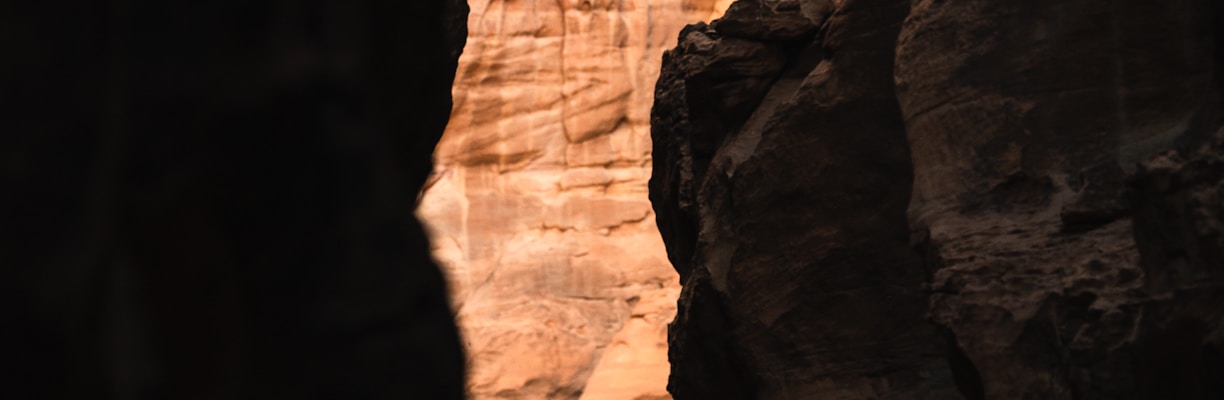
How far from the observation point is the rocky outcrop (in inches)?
97.8

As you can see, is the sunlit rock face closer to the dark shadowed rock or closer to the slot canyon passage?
the slot canyon passage

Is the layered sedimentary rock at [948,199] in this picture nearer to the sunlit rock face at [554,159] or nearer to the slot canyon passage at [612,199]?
the slot canyon passage at [612,199]

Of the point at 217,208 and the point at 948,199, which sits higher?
the point at 217,208

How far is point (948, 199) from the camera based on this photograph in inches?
344

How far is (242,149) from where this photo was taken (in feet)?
8.75

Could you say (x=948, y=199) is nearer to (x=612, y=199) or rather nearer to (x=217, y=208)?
(x=217, y=208)

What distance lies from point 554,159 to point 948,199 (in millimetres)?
13348

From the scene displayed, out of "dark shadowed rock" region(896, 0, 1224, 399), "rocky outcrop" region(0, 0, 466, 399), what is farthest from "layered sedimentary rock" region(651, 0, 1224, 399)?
"rocky outcrop" region(0, 0, 466, 399)

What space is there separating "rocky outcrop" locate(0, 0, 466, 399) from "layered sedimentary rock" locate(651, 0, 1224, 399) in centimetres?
529

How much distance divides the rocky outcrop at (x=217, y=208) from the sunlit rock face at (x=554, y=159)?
1778 centimetres

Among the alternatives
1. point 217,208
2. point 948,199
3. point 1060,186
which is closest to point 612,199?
point 948,199

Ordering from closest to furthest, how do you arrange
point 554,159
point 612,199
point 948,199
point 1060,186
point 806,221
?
point 1060,186, point 948,199, point 806,221, point 612,199, point 554,159

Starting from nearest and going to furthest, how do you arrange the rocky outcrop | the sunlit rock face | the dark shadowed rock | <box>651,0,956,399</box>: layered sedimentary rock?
the rocky outcrop → the dark shadowed rock → <box>651,0,956,399</box>: layered sedimentary rock → the sunlit rock face

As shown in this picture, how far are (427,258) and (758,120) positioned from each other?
849 centimetres
